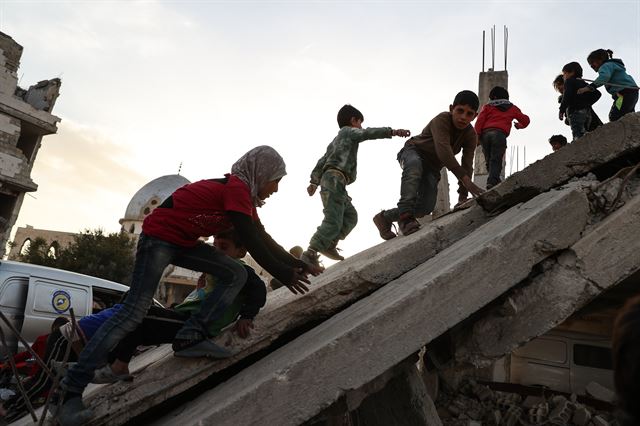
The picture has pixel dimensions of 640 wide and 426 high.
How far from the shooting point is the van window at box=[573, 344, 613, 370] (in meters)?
6.18

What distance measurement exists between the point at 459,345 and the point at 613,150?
176 cm

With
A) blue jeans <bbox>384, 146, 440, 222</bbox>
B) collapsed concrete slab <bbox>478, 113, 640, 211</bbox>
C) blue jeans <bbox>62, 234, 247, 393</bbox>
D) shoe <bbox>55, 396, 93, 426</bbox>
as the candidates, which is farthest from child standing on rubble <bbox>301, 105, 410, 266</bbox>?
shoe <bbox>55, 396, 93, 426</bbox>

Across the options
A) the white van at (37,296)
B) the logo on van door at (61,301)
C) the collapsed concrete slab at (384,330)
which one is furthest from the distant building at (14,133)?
the collapsed concrete slab at (384,330)

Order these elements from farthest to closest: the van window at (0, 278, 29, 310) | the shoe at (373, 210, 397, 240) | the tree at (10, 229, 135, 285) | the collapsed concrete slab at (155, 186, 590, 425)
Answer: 1. the tree at (10, 229, 135, 285)
2. the van window at (0, 278, 29, 310)
3. the shoe at (373, 210, 397, 240)
4. the collapsed concrete slab at (155, 186, 590, 425)

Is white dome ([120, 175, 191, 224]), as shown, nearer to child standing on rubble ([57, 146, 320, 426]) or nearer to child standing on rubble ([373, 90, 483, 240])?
child standing on rubble ([373, 90, 483, 240])

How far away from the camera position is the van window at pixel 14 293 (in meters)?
5.66

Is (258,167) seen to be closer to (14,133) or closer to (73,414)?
(73,414)

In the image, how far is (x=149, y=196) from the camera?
42031mm

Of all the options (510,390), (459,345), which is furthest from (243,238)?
(510,390)

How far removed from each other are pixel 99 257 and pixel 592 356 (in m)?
23.7

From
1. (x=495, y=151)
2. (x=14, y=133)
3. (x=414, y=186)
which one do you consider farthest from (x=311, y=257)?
(x=14, y=133)

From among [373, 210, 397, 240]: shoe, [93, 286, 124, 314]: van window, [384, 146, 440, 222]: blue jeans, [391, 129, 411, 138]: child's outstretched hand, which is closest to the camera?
[391, 129, 411, 138]: child's outstretched hand

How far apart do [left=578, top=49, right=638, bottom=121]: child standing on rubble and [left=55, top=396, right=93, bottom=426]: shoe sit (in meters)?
6.16

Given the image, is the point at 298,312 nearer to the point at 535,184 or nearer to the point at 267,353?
the point at 267,353
